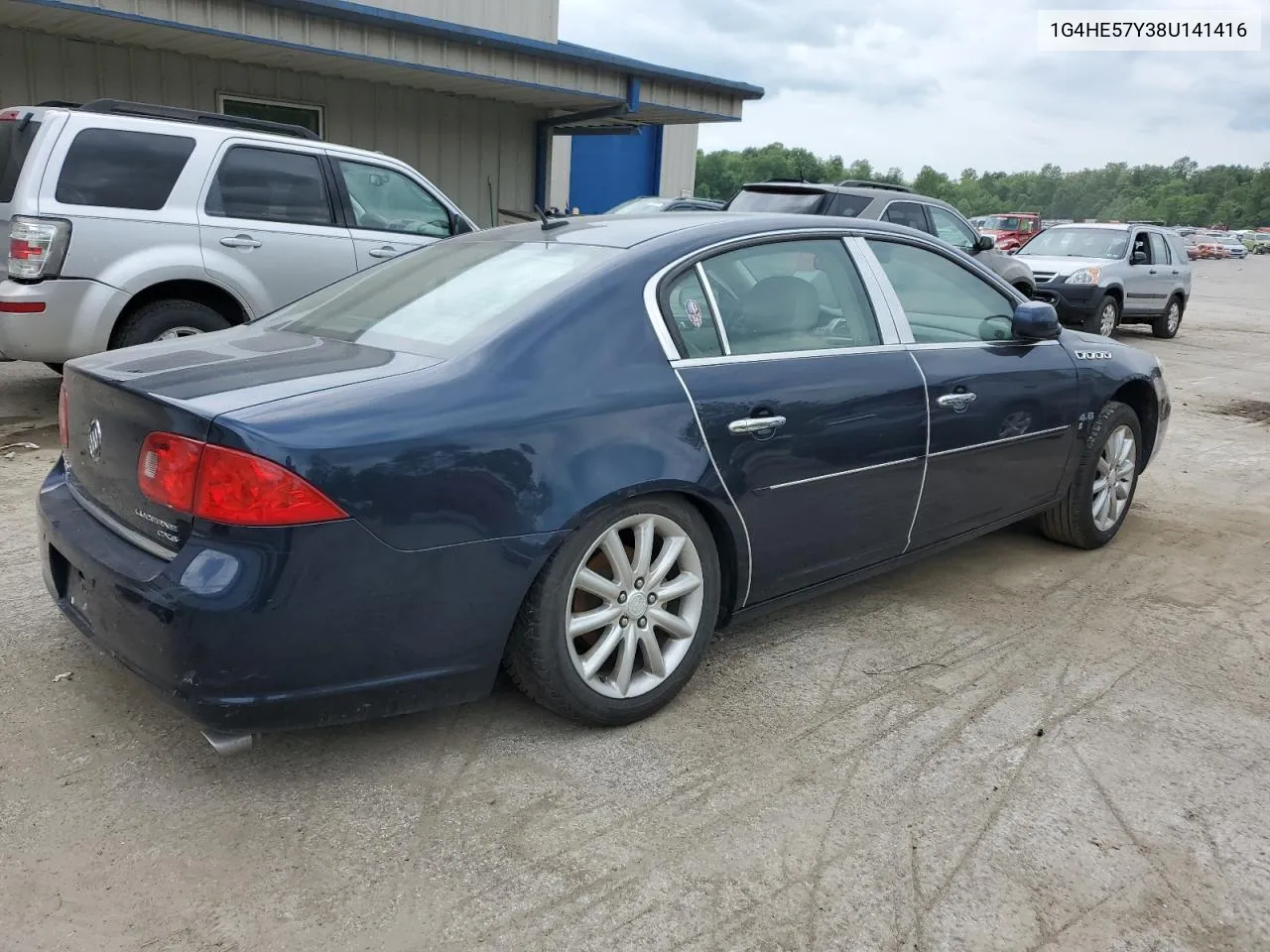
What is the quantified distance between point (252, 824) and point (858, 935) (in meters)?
1.47

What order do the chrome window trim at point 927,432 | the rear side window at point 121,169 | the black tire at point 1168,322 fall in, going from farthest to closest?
the black tire at point 1168,322 → the rear side window at point 121,169 → the chrome window trim at point 927,432

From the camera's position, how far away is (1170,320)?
15.1 m

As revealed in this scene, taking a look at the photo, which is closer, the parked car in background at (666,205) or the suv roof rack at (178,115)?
the suv roof rack at (178,115)

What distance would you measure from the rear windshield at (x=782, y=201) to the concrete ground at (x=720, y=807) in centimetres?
632

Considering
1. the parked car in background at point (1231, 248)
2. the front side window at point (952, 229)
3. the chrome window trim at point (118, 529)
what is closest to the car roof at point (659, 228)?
the chrome window trim at point (118, 529)

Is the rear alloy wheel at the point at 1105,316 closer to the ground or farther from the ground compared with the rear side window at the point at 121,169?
closer to the ground

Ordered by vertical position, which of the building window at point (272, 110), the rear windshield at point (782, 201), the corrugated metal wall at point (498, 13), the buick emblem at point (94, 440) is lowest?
the buick emblem at point (94, 440)

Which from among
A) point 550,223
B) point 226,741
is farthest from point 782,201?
point 226,741

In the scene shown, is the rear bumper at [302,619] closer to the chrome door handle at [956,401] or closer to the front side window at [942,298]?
the chrome door handle at [956,401]

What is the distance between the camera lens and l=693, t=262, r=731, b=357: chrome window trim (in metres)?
3.24

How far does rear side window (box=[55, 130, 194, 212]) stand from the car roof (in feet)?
10.8

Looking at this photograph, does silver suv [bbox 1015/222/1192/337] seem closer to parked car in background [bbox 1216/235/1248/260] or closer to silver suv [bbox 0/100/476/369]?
silver suv [bbox 0/100/476/369]

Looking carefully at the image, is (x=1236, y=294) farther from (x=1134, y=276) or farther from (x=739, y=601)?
(x=739, y=601)

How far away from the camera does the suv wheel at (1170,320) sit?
1495cm
